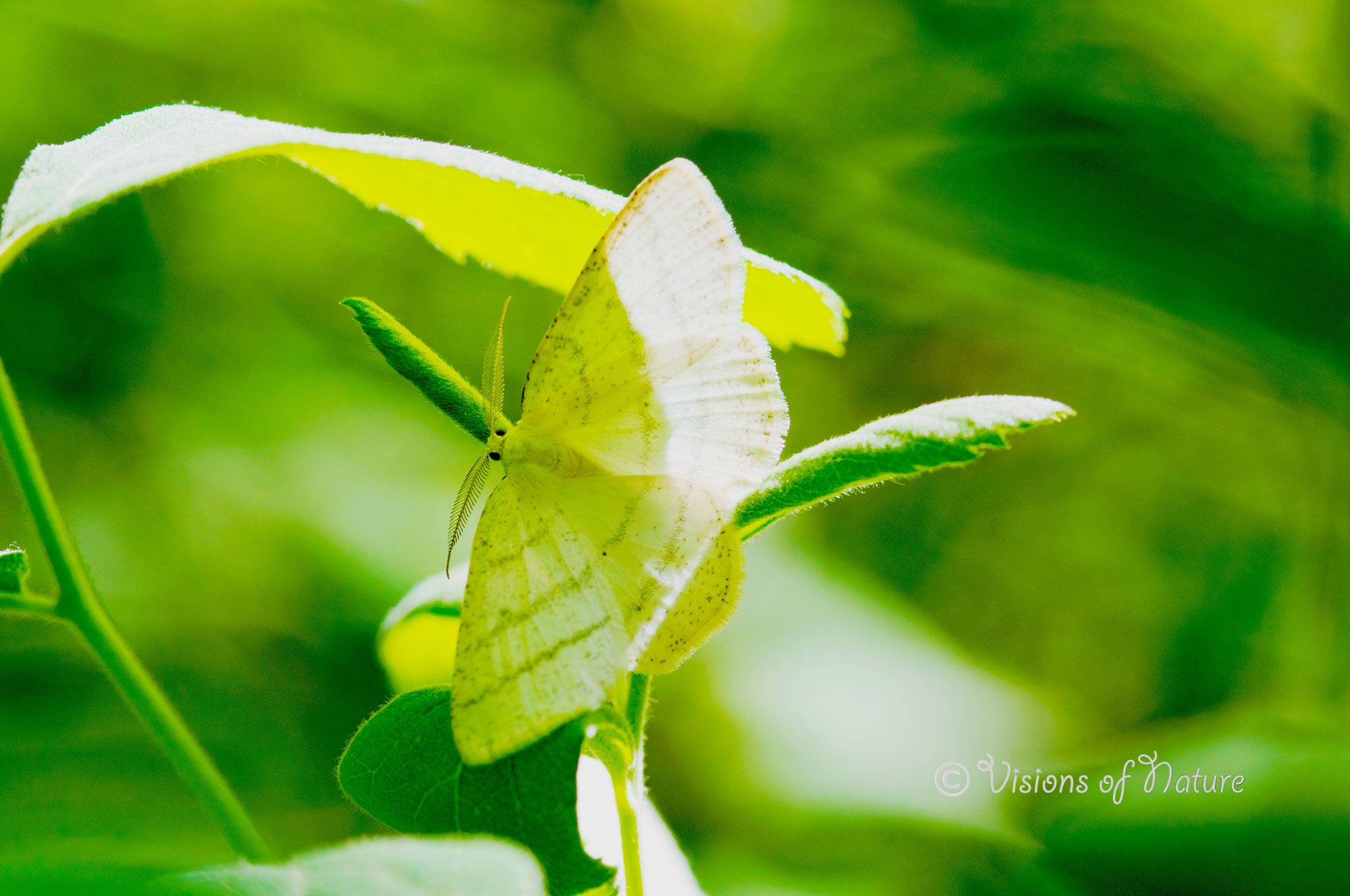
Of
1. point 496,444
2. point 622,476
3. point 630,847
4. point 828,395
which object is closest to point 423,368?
point 496,444

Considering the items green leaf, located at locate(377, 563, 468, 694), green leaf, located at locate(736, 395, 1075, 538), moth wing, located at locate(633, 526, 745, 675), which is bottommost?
green leaf, located at locate(377, 563, 468, 694)

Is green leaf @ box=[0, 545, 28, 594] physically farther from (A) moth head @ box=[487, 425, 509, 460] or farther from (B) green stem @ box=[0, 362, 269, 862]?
(A) moth head @ box=[487, 425, 509, 460]

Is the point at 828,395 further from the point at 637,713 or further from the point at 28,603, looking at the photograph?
the point at 28,603

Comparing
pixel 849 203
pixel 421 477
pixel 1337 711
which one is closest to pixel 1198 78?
pixel 849 203

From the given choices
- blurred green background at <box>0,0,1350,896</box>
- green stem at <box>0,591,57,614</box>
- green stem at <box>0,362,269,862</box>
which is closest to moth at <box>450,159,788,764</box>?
green stem at <box>0,362,269,862</box>

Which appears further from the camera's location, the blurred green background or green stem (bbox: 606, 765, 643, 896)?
the blurred green background

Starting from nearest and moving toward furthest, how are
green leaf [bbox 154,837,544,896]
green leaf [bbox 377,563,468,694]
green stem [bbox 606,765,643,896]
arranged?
1. green leaf [bbox 154,837,544,896]
2. green stem [bbox 606,765,643,896]
3. green leaf [bbox 377,563,468,694]
